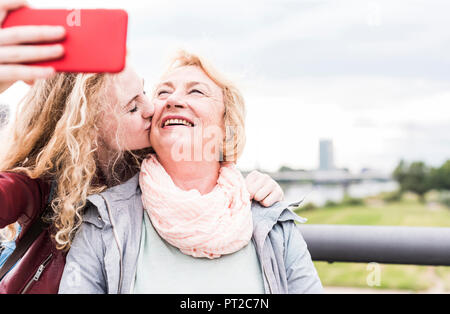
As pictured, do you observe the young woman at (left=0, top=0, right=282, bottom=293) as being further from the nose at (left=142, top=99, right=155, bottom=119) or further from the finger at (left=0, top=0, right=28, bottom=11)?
the finger at (left=0, top=0, right=28, bottom=11)

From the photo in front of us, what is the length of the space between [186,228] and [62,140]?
0.49 m

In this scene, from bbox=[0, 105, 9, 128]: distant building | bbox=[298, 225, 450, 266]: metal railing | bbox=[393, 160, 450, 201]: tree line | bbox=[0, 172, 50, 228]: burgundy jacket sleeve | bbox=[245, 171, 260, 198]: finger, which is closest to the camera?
bbox=[0, 172, 50, 228]: burgundy jacket sleeve

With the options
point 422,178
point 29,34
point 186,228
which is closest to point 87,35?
point 29,34

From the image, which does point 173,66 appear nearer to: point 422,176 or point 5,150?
point 5,150

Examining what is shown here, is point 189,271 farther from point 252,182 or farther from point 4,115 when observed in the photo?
point 4,115

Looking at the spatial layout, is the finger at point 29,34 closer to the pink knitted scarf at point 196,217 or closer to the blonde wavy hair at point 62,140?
the blonde wavy hair at point 62,140

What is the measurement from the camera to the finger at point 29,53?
0.89 metres

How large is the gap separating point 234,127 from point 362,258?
0.77m

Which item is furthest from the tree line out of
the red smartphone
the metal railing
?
the red smartphone

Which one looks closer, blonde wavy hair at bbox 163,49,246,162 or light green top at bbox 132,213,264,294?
light green top at bbox 132,213,264,294

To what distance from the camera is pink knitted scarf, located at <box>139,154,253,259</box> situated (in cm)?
149

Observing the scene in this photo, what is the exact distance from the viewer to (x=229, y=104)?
1.81 m

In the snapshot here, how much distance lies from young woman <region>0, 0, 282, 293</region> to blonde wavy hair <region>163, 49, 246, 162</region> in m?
0.25
